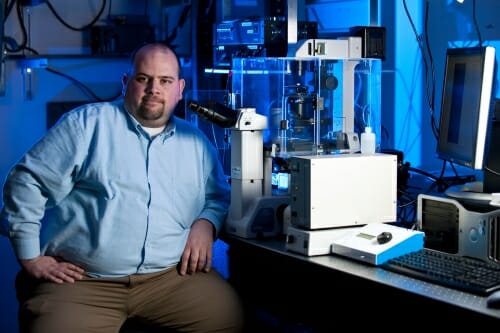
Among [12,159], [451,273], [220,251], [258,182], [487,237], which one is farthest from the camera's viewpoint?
[12,159]

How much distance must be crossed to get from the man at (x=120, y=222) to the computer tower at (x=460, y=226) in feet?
2.35

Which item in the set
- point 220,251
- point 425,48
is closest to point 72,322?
point 220,251

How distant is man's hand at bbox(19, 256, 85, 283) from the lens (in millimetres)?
2467

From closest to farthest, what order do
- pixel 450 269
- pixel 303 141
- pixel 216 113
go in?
pixel 450 269, pixel 216 113, pixel 303 141

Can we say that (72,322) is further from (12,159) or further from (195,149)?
(12,159)

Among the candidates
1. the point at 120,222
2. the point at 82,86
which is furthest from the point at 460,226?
the point at 82,86

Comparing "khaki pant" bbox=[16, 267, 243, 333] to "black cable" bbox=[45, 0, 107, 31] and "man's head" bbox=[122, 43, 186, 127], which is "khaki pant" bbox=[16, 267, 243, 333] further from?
"black cable" bbox=[45, 0, 107, 31]

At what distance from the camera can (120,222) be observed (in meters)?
2.52

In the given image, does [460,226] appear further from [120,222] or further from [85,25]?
[85,25]

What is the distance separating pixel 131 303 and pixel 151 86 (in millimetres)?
742

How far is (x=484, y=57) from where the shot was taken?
2213 millimetres

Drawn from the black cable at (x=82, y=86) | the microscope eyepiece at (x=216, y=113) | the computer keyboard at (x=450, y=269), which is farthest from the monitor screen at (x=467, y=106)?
the black cable at (x=82, y=86)

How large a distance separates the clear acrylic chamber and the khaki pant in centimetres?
56

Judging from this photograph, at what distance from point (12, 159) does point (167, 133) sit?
1234 mm
